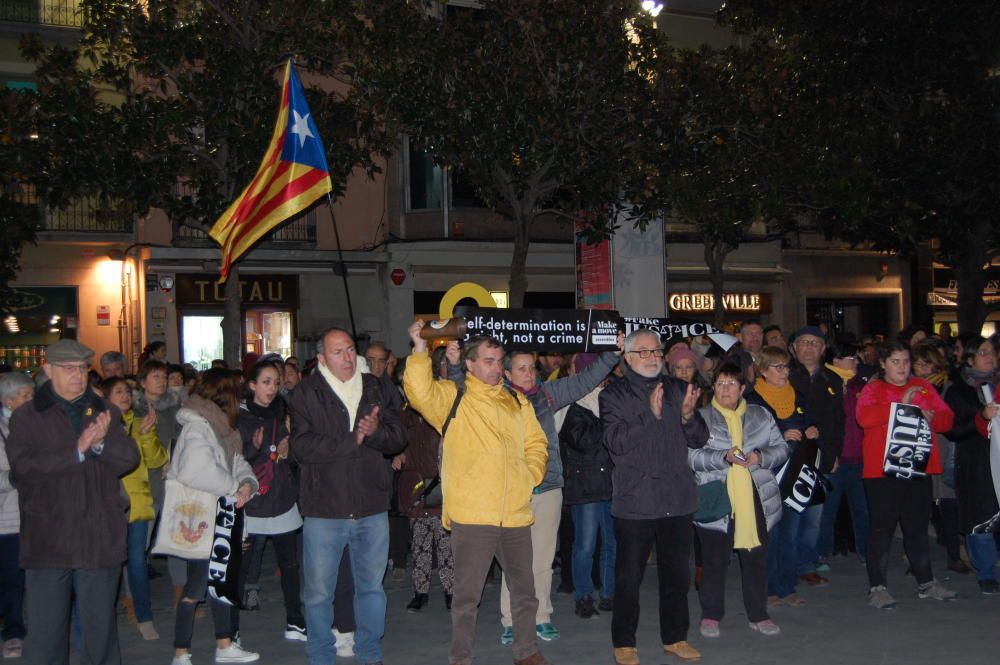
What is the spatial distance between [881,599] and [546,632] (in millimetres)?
2612

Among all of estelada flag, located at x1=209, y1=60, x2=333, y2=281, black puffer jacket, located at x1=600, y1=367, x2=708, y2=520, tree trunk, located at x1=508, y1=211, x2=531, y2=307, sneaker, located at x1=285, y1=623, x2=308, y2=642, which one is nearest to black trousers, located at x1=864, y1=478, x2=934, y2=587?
black puffer jacket, located at x1=600, y1=367, x2=708, y2=520

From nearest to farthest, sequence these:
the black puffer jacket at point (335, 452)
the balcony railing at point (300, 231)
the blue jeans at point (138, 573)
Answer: the black puffer jacket at point (335, 452) < the blue jeans at point (138, 573) < the balcony railing at point (300, 231)

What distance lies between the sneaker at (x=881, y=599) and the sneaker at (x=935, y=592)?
0.28 m

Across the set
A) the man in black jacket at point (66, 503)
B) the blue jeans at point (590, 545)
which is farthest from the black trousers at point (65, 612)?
the blue jeans at point (590, 545)

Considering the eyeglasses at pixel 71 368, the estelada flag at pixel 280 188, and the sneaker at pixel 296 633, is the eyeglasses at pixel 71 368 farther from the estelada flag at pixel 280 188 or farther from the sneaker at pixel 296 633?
the estelada flag at pixel 280 188

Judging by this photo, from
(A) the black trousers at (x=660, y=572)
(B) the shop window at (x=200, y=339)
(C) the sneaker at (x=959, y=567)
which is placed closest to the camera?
(A) the black trousers at (x=660, y=572)

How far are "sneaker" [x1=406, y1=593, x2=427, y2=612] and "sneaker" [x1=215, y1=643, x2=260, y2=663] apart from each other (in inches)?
64.3

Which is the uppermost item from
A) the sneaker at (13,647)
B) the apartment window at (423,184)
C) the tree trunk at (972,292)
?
the apartment window at (423,184)

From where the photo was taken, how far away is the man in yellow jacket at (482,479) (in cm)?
668

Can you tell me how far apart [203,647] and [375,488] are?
200 centimetres

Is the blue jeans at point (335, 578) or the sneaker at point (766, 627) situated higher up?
the blue jeans at point (335, 578)

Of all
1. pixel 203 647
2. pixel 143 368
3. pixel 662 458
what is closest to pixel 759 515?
pixel 662 458

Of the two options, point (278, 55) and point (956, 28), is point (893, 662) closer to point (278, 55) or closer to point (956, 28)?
point (278, 55)

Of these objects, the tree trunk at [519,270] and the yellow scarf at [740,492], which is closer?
the yellow scarf at [740,492]
